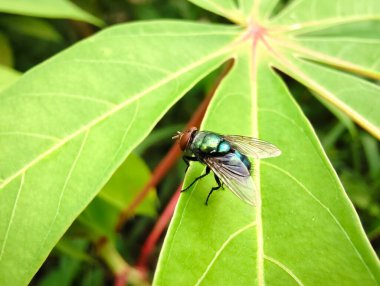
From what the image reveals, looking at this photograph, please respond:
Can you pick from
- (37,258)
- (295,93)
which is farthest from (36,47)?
(37,258)

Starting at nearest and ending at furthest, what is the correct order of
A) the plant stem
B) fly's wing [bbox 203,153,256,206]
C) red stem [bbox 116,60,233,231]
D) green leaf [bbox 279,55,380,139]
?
fly's wing [bbox 203,153,256,206] < green leaf [bbox 279,55,380,139] < red stem [bbox 116,60,233,231] < the plant stem

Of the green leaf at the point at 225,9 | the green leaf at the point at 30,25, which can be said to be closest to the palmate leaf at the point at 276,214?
the green leaf at the point at 225,9

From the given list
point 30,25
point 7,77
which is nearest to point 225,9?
point 7,77

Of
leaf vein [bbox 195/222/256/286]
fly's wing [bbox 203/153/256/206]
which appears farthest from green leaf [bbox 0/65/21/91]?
leaf vein [bbox 195/222/256/286]

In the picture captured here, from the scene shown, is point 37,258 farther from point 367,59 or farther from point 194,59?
point 367,59

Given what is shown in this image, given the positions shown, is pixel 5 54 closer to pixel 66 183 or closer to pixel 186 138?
pixel 186 138

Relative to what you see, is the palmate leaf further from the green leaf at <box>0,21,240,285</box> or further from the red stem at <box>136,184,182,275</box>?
the red stem at <box>136,184,182,275</box>

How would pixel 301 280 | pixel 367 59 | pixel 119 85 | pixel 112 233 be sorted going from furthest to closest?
1. pixel 112 233
2. pixel 367 59
3. pixel 119 85
4. pixel 301 280
